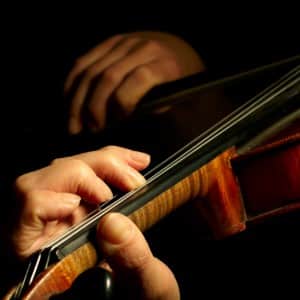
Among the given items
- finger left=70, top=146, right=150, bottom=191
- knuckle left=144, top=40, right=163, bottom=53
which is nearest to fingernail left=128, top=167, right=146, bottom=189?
finger left=70, top=146, right=150, bottom=191

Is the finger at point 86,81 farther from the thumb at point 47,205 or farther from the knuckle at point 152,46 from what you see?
the thumb at point 47,205

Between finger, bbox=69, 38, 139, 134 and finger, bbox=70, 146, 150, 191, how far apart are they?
0.39m

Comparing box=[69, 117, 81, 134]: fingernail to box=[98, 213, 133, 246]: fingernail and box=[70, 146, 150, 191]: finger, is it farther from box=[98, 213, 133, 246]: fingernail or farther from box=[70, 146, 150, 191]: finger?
box=[98, 213, 133, 246]: fingernail

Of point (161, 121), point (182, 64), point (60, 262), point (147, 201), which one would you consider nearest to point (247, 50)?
point (182, 64)

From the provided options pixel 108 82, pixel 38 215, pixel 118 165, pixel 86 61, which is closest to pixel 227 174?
pixel 118 165

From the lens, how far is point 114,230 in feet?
1.40

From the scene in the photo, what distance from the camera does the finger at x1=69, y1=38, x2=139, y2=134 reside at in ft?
3.08

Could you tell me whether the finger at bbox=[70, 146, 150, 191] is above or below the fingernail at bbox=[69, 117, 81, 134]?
above

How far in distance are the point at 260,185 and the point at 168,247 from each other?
1.20 ft

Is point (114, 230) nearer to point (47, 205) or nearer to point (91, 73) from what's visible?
point (47, 205)

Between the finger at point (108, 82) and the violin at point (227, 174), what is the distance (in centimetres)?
32

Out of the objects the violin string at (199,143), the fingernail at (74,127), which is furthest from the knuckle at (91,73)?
the violin string at (199,143)

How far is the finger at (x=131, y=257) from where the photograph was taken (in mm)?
432

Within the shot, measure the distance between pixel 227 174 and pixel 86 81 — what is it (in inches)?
18.5
